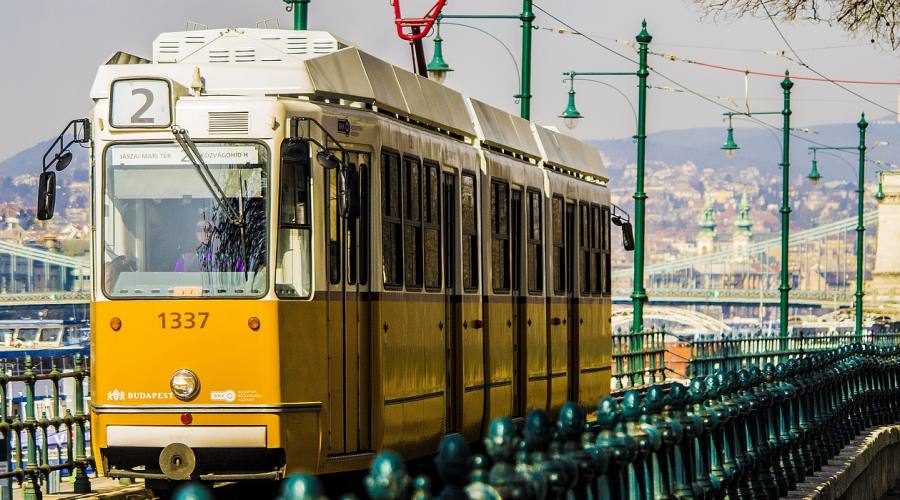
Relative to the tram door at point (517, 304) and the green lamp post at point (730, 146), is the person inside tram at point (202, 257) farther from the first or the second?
the green lamp post at point (730, 146)

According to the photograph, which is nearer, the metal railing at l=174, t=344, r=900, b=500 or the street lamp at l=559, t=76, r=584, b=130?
the metal railing at l=174, t=344, r=900, b=500

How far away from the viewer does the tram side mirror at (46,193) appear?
1202 cm

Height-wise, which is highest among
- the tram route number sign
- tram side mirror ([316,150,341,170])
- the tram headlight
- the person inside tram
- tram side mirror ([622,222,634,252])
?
the tram route number sign

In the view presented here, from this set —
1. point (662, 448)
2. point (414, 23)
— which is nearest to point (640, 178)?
point (414, 23)

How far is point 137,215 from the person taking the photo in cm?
1199

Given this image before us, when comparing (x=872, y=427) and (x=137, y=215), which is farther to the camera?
(x=872, y=427)

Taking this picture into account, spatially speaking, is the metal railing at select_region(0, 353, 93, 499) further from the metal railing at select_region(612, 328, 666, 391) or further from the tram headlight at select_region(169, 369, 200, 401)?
the metal railing at select_region(612, 328, 666, 391)

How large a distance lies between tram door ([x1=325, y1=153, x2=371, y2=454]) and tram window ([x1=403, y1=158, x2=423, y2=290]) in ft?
2.69

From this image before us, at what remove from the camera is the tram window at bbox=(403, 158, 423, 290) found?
13.5m

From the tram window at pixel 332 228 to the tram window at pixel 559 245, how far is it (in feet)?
23.0

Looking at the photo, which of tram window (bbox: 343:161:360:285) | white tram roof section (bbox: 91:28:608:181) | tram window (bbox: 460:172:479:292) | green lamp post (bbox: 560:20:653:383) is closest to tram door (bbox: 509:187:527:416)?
tram window (bbox: 460:172:479:292)

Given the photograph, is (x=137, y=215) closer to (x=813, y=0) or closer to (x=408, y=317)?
(x=408, y=317)

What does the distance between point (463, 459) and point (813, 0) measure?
1430 cm

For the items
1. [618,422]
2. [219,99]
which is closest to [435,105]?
[219,99]
